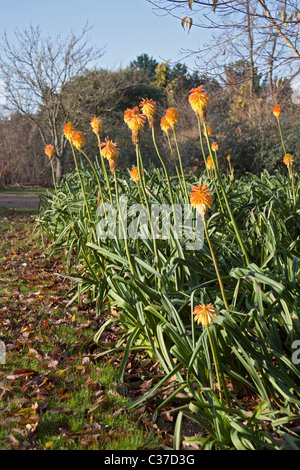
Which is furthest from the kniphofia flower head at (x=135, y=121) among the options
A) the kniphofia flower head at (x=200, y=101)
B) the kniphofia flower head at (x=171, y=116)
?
the kniphofia flower head at (x=171, y=116)

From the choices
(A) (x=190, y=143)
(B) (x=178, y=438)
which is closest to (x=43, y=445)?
(B) (x=178, y=438)

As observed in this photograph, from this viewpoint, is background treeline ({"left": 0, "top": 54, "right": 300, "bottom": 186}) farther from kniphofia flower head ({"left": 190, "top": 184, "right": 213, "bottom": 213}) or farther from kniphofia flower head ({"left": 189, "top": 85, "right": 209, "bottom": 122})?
kniphofia flower head ({"left": 190, "top": 184, "right": 213, "bottom": 213})

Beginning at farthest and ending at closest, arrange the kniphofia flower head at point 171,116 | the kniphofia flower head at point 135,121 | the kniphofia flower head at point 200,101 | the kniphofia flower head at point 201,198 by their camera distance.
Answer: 1. the kniphofia flower head at point 171,116
2. the kniphofia flower head at point 135,121
3. the kniphofia flower head at point 200,101
4. the kniphofia flower head at point 201,198

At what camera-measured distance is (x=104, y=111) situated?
55.4ft

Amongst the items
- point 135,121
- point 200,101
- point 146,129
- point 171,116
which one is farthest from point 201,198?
point 146,129

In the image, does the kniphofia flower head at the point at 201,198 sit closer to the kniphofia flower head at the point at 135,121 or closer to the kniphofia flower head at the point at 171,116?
the kniphofia flower head at the point at 135,121

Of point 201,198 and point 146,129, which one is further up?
point 146,129

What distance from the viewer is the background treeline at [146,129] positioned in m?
10.5

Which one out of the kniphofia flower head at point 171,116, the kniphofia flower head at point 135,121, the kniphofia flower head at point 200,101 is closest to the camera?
the kniphofia flower head at point 200,101

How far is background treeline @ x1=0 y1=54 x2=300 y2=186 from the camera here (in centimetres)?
1055

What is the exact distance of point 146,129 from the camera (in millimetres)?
17812

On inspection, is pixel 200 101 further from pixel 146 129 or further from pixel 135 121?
pixel 146 129

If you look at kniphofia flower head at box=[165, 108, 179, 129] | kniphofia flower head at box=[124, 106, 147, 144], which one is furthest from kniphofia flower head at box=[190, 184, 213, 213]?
kniphofia flower head at box=[165, 108, 179, 129]

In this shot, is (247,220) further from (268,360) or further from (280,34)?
(280,34)
